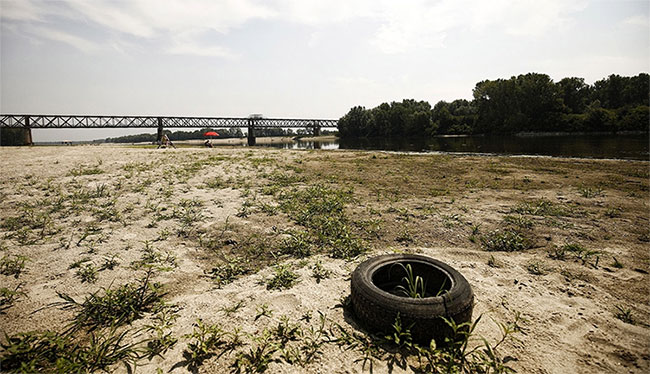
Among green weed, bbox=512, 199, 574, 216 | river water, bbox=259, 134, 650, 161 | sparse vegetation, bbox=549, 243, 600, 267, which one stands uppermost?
river water, bbox=259, 134, 650, 161

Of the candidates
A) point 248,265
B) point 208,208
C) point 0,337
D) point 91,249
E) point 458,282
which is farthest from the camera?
point 208,208

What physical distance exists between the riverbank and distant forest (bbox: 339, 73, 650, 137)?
7908cm

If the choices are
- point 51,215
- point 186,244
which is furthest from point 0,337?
point 51,215

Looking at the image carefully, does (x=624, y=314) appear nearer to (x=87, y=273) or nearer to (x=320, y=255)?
(x=320, y=255)

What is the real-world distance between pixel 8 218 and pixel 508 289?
1064 centimetres

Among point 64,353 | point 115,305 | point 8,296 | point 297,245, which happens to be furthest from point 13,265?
point 297,245

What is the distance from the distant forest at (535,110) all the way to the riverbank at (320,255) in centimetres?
7908

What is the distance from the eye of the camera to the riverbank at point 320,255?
9.82 feet

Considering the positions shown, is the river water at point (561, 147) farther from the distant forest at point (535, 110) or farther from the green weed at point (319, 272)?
the green weed at point (319, 272)

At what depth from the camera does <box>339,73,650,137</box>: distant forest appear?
6581cm

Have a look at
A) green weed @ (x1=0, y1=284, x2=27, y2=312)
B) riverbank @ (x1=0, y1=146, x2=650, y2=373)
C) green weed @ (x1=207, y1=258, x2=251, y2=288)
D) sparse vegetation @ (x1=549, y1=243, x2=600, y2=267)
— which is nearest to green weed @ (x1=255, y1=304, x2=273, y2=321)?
riverbank @ (x1=0, y1=146, x2=650, y2=373)

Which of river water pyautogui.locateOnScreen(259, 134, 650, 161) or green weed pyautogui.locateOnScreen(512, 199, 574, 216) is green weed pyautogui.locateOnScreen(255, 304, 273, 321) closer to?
green weed pyautogui.locateOnScreen(512, 199, 574, 216)

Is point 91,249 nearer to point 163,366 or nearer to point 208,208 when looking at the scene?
point 208,208

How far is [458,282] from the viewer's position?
3314 mm
